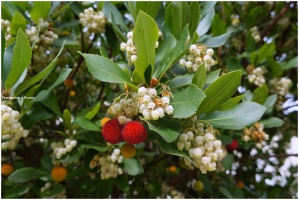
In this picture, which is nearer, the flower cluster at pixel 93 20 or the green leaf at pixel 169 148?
the green leaf at pixel 169 148

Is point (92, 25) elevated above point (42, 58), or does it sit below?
above

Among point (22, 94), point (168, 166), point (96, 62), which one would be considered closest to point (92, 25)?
point (22, 94)

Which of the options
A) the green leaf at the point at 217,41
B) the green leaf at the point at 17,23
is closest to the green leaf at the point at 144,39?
the green leaf at the point at 217,41

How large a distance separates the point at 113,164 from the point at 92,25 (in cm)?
61

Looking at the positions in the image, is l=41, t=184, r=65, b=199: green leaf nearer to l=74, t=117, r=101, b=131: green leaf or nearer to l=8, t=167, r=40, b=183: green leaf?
l=8, t=167, r=40, b=183: green leaf

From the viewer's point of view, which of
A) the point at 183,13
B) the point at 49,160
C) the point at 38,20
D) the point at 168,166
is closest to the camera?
the point at 183,13

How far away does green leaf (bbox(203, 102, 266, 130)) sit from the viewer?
3.57ft

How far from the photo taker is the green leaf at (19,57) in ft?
3.39

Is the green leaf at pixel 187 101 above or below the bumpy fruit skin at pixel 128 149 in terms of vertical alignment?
above

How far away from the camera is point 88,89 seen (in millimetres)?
2152

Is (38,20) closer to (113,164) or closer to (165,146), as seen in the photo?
(113,164)

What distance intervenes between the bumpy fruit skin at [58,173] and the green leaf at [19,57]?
0.51 meters

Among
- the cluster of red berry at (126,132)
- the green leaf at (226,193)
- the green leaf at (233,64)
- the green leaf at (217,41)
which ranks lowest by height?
the green leaf at (226,193)

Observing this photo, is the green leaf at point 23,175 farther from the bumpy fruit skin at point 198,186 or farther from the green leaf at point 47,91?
the bumpy fruit skin at point 198,186
